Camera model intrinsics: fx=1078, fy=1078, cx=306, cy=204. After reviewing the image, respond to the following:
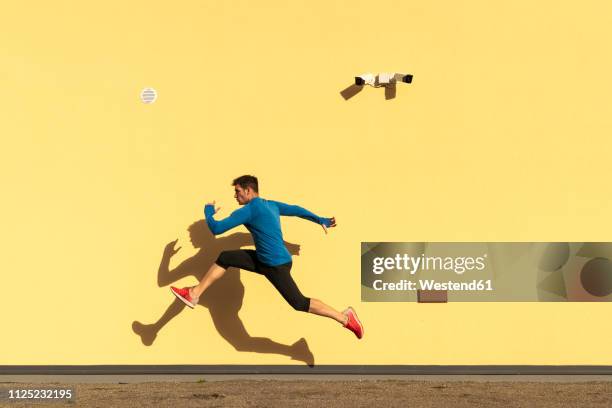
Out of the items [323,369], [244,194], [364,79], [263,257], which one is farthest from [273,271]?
[364,79]

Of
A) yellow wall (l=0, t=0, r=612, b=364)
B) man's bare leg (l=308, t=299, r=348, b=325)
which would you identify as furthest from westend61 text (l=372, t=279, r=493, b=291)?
man's bare leg (l=308, t=299, r=348, b=325)

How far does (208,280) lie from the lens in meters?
9.74

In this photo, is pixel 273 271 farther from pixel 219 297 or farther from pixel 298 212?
pixel 219 297

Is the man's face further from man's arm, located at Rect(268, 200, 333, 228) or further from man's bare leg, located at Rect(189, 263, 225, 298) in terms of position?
man's bare leg, located at Rect(189, 263, 225, 298)

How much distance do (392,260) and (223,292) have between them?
1.67 m

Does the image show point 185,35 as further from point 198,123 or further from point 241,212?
point 241,212

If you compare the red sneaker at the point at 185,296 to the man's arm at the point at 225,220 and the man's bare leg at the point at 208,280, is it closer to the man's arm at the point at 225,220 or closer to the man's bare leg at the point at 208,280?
the man's bare leg at the point at 208,280

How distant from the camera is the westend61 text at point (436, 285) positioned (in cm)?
1045

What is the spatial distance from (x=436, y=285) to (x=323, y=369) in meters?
1.37

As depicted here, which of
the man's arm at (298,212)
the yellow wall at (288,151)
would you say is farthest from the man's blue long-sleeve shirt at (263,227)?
the yellow wall at (288,151)

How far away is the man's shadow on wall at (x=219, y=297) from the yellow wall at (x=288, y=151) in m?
0.07

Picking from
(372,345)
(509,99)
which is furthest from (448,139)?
(372,345)

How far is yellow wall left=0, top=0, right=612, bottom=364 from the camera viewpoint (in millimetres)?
10430

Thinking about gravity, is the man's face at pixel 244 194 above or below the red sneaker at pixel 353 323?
above
